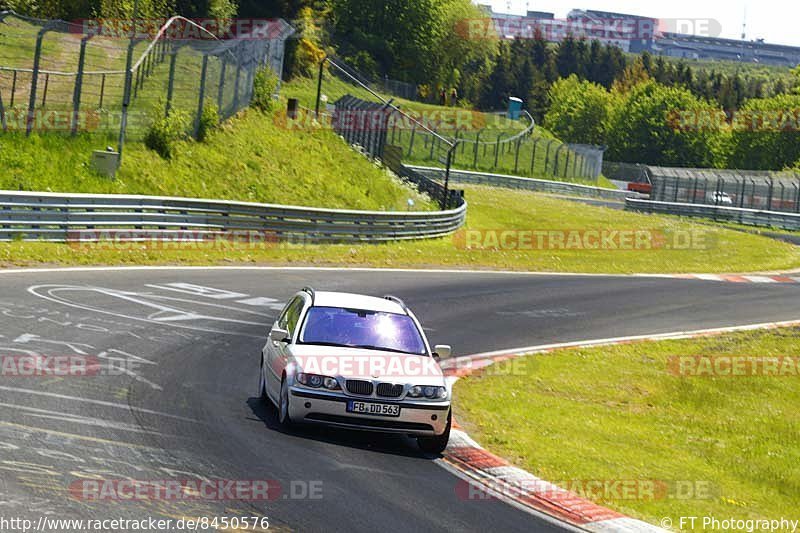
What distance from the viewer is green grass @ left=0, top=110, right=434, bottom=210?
28.0 m

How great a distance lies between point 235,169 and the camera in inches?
1415

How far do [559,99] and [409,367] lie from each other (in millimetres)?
148932

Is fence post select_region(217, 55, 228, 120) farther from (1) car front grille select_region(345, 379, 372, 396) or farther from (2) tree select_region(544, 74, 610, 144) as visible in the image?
(2) tree select_region(544, 74, 610, 144)

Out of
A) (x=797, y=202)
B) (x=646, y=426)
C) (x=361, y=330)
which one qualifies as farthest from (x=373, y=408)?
(x=797, y=202)

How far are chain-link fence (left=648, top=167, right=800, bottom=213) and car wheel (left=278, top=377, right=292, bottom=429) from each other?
6493cm

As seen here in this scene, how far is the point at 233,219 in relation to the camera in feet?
94.7

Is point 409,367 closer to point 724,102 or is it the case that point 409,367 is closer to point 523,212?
point 523,212

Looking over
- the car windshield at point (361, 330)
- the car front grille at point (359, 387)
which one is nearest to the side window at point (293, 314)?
the car windshield at point (361, 330)

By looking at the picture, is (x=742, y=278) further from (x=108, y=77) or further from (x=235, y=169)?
(x=108, y=77)

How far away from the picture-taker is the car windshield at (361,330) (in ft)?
39.9

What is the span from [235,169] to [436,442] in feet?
83.7

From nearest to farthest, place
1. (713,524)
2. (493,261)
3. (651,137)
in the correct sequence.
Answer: (713,524) < (493,261) < (651,137)

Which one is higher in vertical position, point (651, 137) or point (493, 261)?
point (651, 137)

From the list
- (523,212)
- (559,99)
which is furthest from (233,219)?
(559,99)
